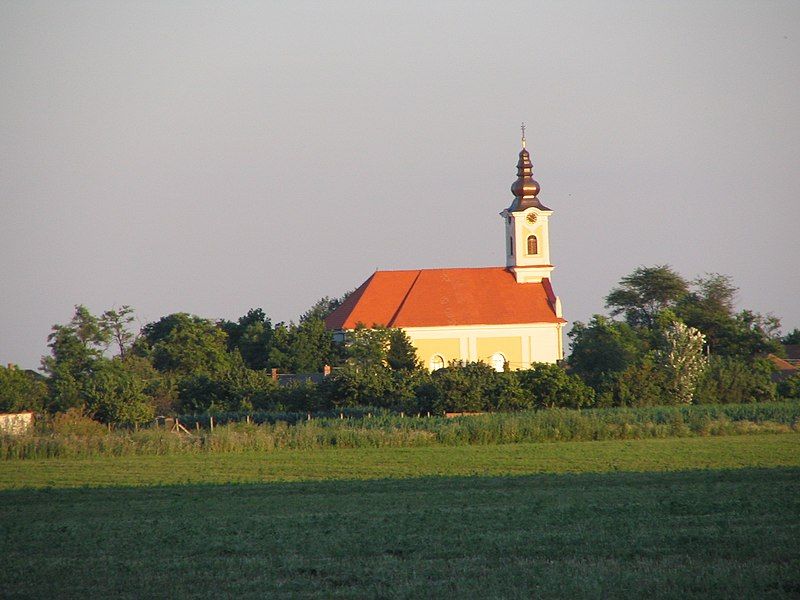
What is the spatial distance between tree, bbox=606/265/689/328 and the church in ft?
103

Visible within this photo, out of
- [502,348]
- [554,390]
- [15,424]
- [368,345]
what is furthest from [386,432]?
[502,348]

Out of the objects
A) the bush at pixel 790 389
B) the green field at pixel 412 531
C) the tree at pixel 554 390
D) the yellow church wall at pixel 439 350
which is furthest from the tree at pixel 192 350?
the green field at pixel 412 531

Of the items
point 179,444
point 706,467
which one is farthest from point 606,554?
point 179,444

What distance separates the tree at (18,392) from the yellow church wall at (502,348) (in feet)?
92.4

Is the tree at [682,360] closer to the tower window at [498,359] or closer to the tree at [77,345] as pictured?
the tower window at [498,359]

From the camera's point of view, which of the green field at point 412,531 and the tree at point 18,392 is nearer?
the green field at point 412,531

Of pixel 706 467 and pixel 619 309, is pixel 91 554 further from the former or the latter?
pixel 619 309

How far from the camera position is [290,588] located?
36.8ft

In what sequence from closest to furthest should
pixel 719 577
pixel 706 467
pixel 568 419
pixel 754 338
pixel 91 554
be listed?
1. pixel 719 577
2. pixel 91 554
3. pixel 706 467
4. pixel 568 419
5. pixel 754 338

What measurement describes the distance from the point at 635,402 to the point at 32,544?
3854 cm

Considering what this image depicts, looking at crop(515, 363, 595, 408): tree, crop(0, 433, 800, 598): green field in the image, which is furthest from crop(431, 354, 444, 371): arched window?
crop(0, 433, 800, 598): green field

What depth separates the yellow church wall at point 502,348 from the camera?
68.0 m

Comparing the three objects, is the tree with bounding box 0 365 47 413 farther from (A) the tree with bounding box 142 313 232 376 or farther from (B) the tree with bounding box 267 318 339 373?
(B) the tree with bounding box 267 318 339 373

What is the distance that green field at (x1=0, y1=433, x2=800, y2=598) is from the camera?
443 inches
